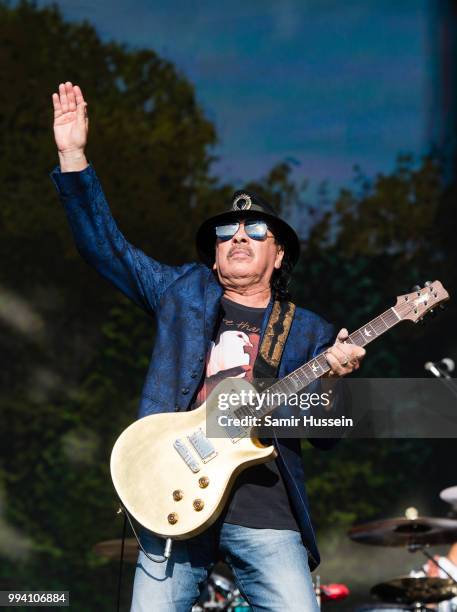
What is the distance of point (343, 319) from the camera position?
30.2 ft

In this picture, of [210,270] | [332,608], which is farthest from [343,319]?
[210,270]

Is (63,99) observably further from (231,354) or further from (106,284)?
(106,284)

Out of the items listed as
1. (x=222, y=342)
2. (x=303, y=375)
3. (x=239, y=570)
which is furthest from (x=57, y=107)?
(x=239, y=570)

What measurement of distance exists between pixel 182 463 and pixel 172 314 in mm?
636

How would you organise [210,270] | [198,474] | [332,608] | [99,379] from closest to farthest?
[198,474], [210,270], [332,608], [99,379]

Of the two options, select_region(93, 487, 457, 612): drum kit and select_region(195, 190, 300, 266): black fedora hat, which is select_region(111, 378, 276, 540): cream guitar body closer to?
select_region(195, 190, 300, 266): black fedora hat

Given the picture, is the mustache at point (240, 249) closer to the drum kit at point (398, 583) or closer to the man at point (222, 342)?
the man at point (222, 342)

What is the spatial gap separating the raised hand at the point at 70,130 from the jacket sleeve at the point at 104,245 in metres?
0.04

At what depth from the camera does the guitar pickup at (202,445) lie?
3568mm

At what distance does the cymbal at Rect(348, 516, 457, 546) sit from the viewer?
682cm

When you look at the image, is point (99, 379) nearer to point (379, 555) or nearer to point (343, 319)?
point (343, 319)

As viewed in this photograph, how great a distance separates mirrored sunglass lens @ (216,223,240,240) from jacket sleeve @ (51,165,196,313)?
0.19 m

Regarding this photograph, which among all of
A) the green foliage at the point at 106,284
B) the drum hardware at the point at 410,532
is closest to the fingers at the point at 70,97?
the drum hardware at the point at 410,532

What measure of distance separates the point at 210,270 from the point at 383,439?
209 inches
